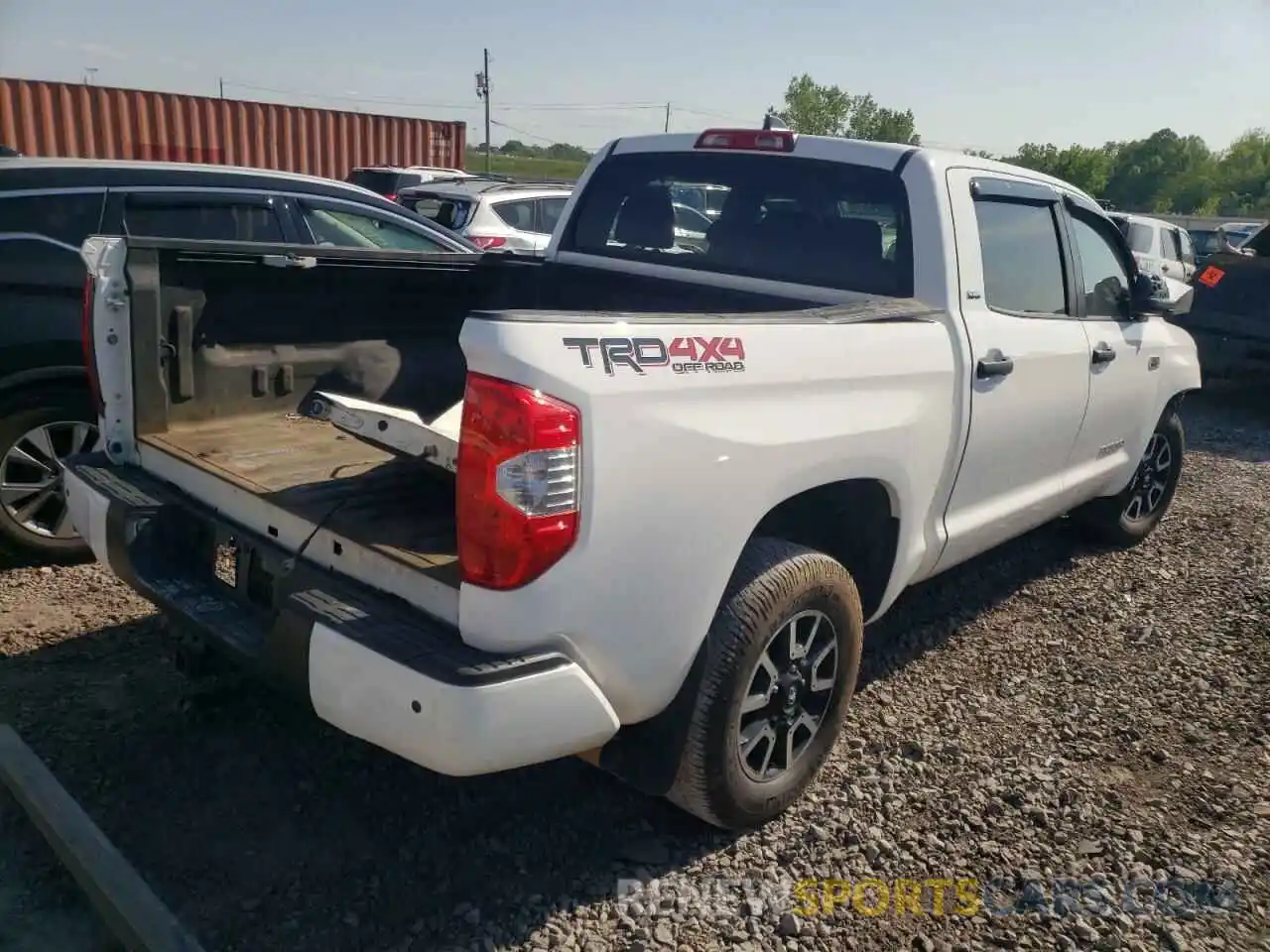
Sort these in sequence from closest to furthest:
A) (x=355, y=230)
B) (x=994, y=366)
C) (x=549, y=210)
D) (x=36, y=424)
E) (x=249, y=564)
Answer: (x=249, y=564) → (x=994, y=366) → (x=36, y=424) → (x=355, y=230) → (x=549, y=210)

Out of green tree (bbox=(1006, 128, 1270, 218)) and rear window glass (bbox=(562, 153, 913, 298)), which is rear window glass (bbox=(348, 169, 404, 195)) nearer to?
rear window glass (bbox=(562, 153, 913, 298))

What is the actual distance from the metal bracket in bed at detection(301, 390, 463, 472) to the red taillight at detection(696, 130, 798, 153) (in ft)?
5.98

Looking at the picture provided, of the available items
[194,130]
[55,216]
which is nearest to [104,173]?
[55,216]

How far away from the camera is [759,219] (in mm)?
3943

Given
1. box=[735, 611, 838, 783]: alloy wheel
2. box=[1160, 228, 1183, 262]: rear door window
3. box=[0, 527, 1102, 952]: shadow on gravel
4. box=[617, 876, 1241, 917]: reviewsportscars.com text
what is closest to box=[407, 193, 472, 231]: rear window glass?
box=[0, 527, 1102, 952]: shadow on gravel

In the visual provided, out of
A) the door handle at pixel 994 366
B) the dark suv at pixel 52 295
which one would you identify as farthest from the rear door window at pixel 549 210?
the door handle at pixel 994 366

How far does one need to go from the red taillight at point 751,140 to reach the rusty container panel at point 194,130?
1525cm

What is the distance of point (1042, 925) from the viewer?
2779 millimetres

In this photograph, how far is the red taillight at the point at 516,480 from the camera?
2129 millimetres

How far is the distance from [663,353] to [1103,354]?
2.86 m

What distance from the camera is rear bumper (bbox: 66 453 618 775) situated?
83.7 inches

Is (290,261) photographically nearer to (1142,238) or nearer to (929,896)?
(929,896)

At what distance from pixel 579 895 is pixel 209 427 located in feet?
6.34

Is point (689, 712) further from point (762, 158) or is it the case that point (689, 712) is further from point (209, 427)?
point (762, 158)
